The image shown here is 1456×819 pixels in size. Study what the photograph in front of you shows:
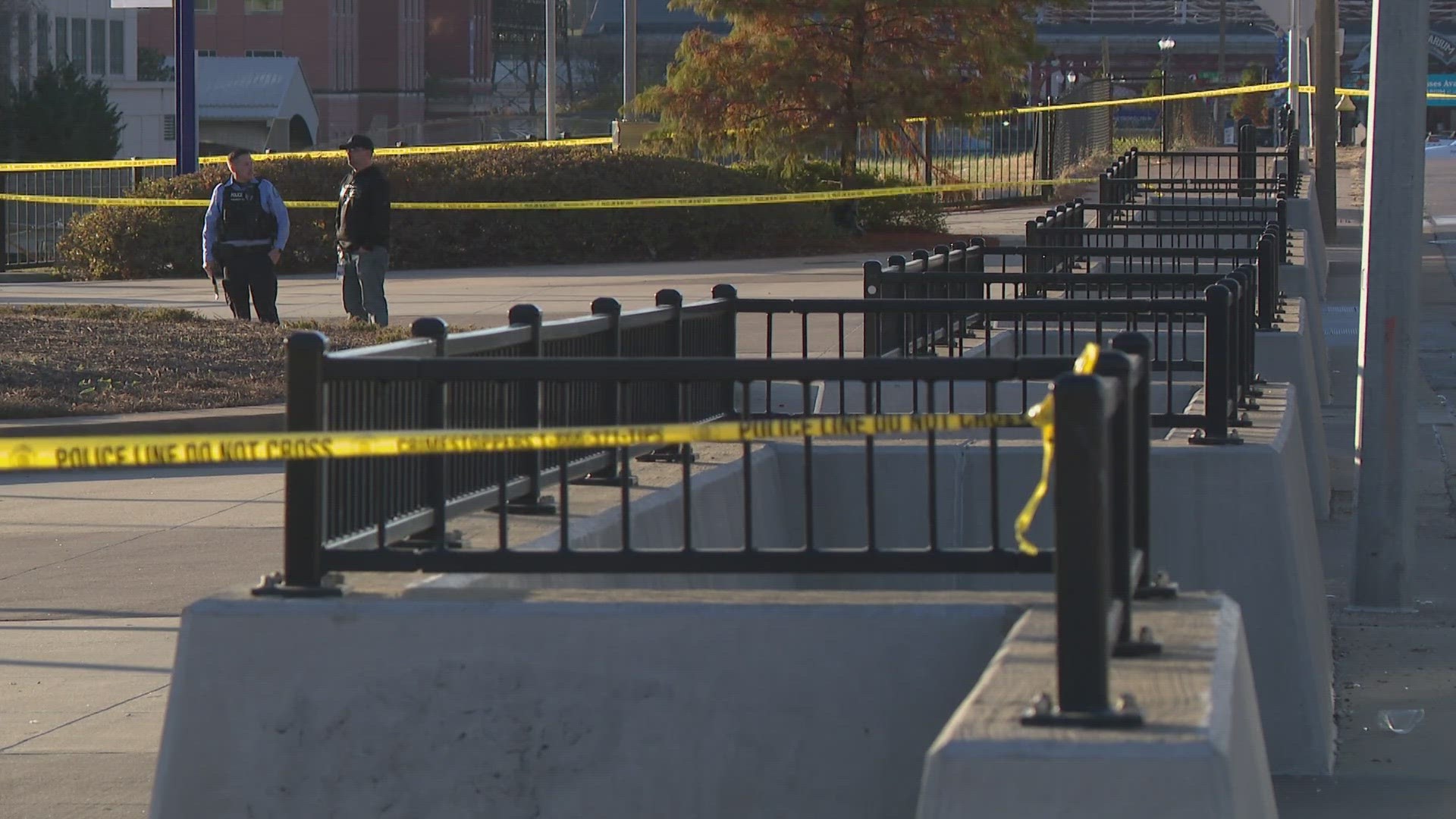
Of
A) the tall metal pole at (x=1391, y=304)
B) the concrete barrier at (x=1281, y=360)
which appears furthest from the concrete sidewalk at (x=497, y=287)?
the tall metal pole at (x=1391, y=304)

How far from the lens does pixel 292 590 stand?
450cm

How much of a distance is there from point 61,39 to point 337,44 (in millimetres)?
24376

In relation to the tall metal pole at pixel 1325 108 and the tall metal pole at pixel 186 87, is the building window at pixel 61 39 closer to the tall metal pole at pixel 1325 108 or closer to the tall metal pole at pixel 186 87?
the tall metal pole at pixel 186 87

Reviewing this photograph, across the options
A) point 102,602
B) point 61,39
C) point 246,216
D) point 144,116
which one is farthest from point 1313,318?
point 144,116

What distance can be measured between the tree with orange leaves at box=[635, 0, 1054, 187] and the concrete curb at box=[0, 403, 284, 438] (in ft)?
60.2

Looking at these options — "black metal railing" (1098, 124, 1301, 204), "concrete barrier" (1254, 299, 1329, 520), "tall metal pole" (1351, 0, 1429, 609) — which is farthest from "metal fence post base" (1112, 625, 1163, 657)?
"black metal railing" (1098, 124, 1301, 204)

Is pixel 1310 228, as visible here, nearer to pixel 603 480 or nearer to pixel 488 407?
pixel 603 480

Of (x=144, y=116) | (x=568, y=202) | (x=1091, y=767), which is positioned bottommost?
(x=1091, y=767)

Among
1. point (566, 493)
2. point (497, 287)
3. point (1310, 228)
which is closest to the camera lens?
point (566, 493)

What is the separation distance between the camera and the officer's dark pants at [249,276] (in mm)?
16875

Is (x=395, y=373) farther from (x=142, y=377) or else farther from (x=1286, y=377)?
(x=142, y=377)

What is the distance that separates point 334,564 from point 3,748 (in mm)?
2011

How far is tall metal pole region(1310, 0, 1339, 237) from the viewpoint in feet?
88.2

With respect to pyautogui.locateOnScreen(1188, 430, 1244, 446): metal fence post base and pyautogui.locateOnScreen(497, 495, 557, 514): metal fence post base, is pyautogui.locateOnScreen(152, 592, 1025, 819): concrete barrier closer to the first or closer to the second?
pyautogui.locateOnScreen(497, 495, 557, 514): metal fence post base
